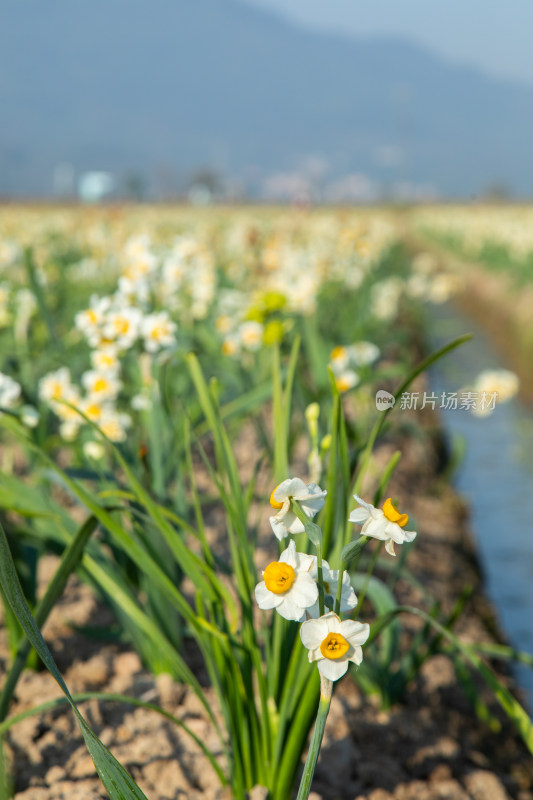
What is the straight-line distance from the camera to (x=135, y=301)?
202 centimetres

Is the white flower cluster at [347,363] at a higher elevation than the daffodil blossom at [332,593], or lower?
higher

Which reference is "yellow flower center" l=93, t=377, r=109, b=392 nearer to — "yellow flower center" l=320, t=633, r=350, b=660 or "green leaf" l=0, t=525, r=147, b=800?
"green leaf" l=0, t=525, r=147, b=800

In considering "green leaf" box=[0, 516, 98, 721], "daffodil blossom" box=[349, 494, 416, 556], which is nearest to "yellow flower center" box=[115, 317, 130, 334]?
"green leaf" box=[0, 516, 98, 721]

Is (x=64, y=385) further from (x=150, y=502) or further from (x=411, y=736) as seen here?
(x=411, y=736)

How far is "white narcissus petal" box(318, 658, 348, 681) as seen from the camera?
765mm

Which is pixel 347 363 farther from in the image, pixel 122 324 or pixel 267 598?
pixel 267 598

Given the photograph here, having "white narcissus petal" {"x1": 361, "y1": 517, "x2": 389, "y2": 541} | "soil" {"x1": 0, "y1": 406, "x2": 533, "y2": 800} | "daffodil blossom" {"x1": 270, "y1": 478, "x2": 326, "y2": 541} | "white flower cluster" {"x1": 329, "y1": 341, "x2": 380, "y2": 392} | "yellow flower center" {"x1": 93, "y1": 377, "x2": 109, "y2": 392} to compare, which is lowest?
"soil" {"x1": 0, "y1": 406, "x2": 533, "y2": 800}

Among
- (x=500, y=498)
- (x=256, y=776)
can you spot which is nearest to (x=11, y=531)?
(x=256, y=776)

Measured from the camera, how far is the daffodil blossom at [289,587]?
74 centimetres

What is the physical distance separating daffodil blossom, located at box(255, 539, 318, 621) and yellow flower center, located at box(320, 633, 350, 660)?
0.04 m

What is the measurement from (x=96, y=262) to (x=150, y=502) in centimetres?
509

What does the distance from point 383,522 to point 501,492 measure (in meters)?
4.27

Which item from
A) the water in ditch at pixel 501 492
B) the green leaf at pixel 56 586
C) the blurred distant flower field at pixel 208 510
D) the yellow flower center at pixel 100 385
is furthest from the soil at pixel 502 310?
the green leaf at pixel 56 586

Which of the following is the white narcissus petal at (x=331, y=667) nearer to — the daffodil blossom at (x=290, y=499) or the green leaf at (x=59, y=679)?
the daffodil blossom at (x=290, y=499)
